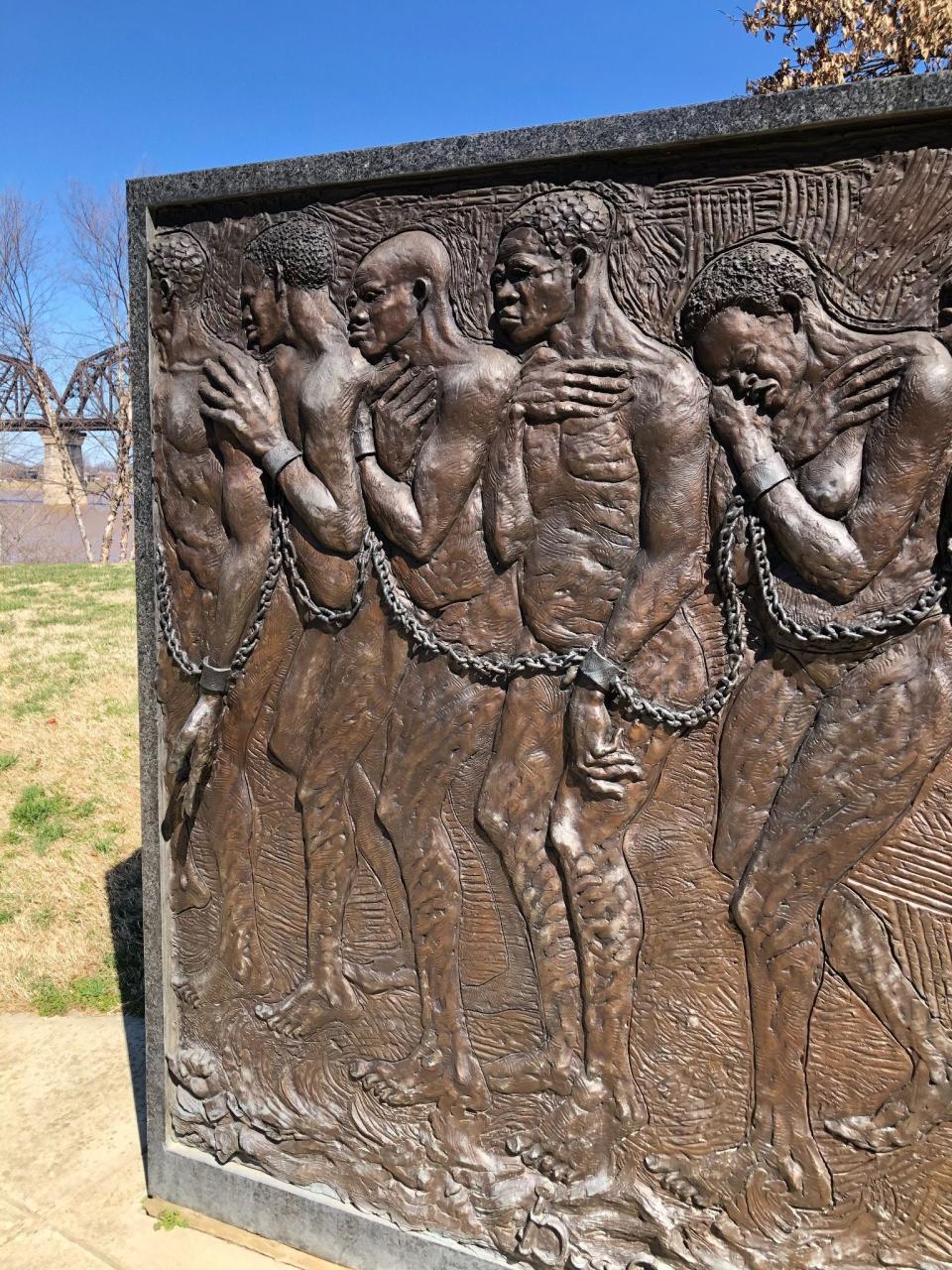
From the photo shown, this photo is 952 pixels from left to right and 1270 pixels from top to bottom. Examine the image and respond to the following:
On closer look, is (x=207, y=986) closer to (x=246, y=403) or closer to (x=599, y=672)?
(x=599, y=672)

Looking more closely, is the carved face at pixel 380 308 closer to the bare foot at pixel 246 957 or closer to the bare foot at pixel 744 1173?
the bare foot at pixel 246 957

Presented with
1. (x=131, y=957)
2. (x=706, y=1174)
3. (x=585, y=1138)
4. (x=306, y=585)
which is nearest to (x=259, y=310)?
(x=306, y=585)

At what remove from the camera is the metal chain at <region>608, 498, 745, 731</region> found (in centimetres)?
245

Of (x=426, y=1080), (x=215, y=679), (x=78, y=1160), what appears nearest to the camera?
(x=426, y=1080)

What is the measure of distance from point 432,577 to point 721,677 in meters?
0.88

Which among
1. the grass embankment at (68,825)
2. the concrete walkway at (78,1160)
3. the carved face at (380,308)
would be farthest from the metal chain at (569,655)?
the grass embankment at (68,825)

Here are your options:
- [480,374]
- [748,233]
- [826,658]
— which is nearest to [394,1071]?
[826,658]

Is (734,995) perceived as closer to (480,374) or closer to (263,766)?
(263,766)

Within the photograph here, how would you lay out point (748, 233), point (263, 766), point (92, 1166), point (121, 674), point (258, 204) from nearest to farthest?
point (748, 233)
point (258, 204)
point (263, 766)
point (92, 1166)
point (121, 674)

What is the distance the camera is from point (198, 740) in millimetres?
3107

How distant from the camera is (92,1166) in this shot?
3521 millimetres

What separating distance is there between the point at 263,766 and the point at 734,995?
1641 mm

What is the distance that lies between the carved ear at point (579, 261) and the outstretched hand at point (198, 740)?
175 cm

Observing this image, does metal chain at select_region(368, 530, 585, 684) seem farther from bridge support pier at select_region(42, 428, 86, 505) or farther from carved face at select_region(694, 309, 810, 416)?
bridge support pier at select_region(42, 428, 86, 505)
